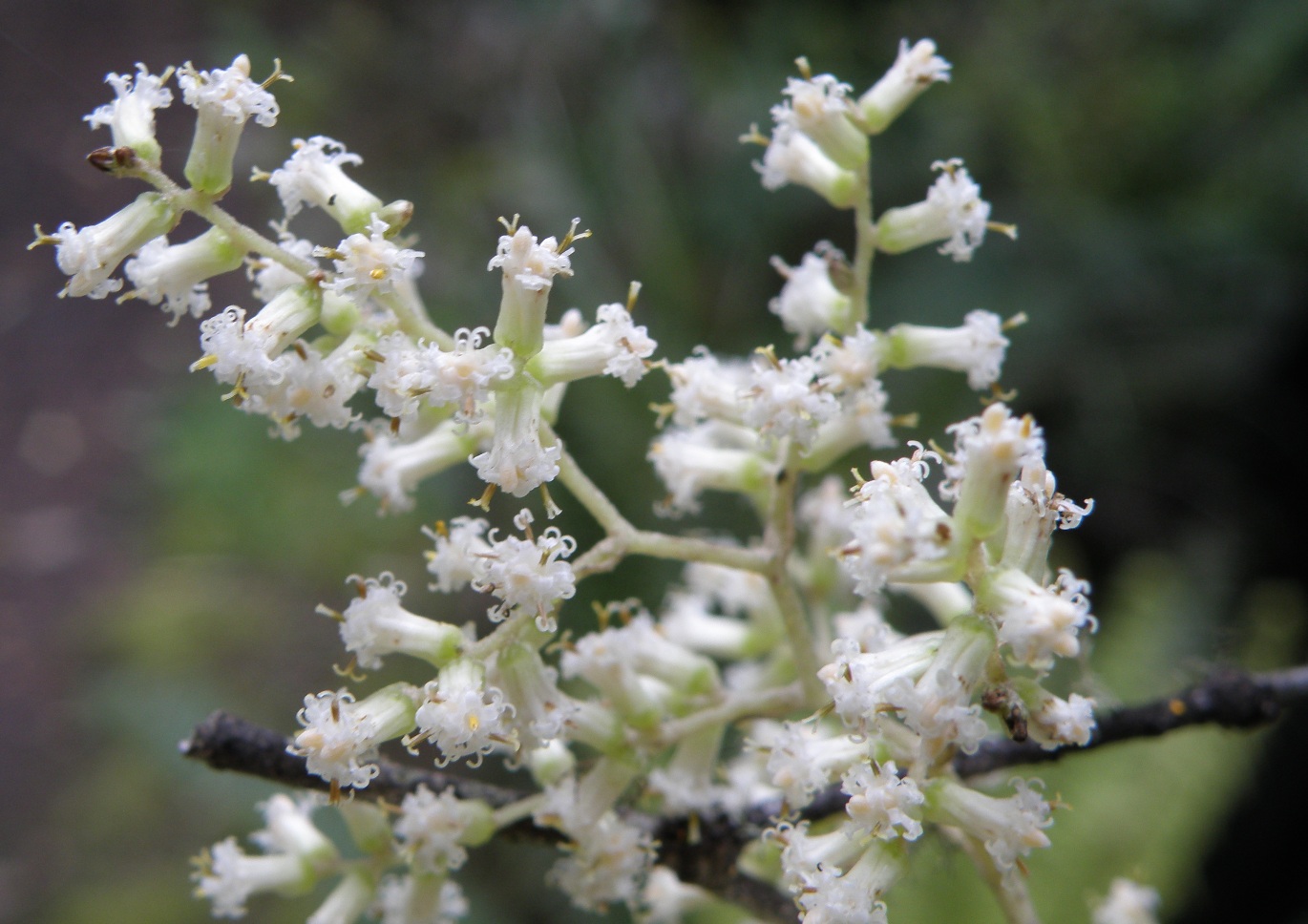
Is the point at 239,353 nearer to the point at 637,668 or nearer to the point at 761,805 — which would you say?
the point at 637,668

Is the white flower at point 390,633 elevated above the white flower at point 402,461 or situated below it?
below

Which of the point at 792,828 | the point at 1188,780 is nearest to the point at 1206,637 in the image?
the point at 1188,780

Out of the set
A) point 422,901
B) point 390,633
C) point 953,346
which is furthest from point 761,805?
point 953,346

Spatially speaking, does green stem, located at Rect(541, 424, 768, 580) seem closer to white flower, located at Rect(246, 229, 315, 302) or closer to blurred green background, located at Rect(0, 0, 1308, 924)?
white flower, located at Rect(246, 229, 315, 302)

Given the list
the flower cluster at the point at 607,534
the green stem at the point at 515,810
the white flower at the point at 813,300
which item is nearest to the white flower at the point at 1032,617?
the flower cluster at the point at 607,534

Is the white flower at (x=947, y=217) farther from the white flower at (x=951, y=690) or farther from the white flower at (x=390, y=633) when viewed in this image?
the white flower at (x=390, y=633)

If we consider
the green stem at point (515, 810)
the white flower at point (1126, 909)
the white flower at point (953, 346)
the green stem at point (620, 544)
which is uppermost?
the white flower at point (953, 346)
